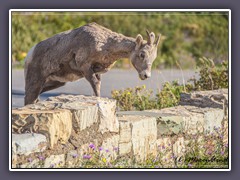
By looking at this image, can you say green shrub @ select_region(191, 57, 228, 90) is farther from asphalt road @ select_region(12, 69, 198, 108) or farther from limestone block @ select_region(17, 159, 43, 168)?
limestone block @ select_region(17, 159, 43, 168)

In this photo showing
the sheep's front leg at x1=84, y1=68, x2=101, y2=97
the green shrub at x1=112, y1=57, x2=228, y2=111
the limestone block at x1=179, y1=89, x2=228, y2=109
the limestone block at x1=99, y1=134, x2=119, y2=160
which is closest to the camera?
the limestone block at x1=99, y1=134, x2=119, y2=160

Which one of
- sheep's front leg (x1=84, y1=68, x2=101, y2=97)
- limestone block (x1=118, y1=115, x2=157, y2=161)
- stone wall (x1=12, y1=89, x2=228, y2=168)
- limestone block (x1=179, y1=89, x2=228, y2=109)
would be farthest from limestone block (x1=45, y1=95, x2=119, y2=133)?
limestone block (x1=179, y1=89, x2=228, y2=109)

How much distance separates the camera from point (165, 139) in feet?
21.6

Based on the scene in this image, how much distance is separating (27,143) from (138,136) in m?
1.70

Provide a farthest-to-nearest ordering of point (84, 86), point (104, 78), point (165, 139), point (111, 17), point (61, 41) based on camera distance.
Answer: point (111, 17) < point (104, 78) < point (84, 86) < point (61, 41) < point (165, 139)

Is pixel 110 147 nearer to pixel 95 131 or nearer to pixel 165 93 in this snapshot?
pixel 95 131

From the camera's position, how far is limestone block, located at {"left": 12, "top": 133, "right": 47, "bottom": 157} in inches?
182

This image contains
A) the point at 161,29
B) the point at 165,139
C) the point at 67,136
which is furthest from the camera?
the point at 161,29

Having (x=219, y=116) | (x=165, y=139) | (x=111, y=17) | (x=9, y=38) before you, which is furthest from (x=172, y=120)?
(x=111, y=17)

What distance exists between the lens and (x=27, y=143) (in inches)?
185

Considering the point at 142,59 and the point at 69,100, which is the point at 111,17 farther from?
the point at 69,100

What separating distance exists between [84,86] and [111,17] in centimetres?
689

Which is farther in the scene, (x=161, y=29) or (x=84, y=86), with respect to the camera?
(x=161, y=29)

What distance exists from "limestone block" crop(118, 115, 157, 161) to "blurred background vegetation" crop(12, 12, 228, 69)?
28.2ft
